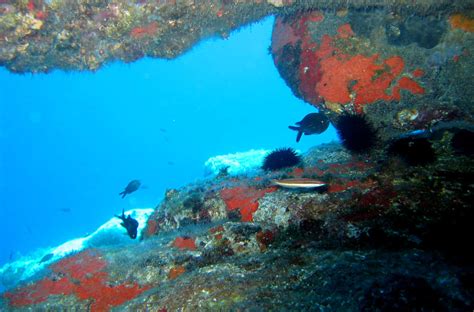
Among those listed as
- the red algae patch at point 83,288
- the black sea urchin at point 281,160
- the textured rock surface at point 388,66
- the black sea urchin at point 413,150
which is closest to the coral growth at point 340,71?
the textured rock surface at point 388,66

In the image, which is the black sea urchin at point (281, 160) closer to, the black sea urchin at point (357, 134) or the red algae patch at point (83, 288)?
the black sea urchin at point (357, 134)

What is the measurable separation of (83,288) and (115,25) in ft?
18.9

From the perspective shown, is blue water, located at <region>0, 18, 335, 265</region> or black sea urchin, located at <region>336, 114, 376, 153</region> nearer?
black sea urchin, located at <region>336, 114, 376, 153</region>

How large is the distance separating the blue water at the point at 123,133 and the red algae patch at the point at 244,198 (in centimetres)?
6155

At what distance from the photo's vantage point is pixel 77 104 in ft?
391

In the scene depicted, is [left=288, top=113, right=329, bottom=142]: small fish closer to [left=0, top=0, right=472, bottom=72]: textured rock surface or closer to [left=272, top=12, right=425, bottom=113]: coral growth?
[left=272, top=12, right=425, bottom=113]: coral growth

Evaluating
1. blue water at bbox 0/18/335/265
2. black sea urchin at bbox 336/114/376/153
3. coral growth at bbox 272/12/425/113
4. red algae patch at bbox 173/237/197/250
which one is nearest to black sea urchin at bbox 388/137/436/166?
black sea urchin at bbox 336/114/376/153

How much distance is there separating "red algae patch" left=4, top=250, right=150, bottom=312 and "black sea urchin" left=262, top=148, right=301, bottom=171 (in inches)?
155

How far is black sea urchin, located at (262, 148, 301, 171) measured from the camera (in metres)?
6.80

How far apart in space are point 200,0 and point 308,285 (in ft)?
22.3

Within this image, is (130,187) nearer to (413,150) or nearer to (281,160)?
(281,160)

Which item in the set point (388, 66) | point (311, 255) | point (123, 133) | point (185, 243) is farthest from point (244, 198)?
point (123, 133)

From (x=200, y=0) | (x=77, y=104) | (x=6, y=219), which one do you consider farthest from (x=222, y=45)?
(x=200, y=0)

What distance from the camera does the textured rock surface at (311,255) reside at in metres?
2.46
